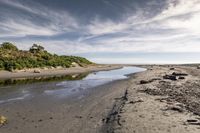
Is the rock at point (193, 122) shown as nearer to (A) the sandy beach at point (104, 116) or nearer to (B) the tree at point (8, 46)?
(A) the sandy beach at point (104, 116)

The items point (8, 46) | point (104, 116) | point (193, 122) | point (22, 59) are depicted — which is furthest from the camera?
point (8, 46)

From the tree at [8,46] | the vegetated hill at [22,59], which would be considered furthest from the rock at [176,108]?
the tree at [8,46]

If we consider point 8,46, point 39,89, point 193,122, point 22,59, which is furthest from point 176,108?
point 8,46

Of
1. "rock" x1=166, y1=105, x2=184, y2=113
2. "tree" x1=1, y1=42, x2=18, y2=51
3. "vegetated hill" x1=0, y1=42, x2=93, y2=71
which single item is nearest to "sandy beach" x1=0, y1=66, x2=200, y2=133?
"rock" x1=166, y1=105, x2=184, y2=113

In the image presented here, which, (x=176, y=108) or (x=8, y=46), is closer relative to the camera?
(x=176, y=108)

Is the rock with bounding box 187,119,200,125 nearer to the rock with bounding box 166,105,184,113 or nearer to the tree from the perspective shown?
the rock with bounding box 166,105,184,113

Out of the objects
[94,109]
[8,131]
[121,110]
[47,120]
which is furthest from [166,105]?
[8,131]

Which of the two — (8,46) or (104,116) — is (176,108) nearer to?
(104,116)

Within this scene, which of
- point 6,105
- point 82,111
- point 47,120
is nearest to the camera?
point 47,120

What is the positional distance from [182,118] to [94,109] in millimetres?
5566

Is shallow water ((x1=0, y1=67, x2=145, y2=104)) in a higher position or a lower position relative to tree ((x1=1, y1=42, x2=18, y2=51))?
lower

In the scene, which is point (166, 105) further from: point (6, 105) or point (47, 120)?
point (6, 105)

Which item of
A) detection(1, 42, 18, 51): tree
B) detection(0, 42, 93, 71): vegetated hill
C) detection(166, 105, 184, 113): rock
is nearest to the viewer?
detection(166, 105, 184, 113): rock

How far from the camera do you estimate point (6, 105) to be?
17.4m
